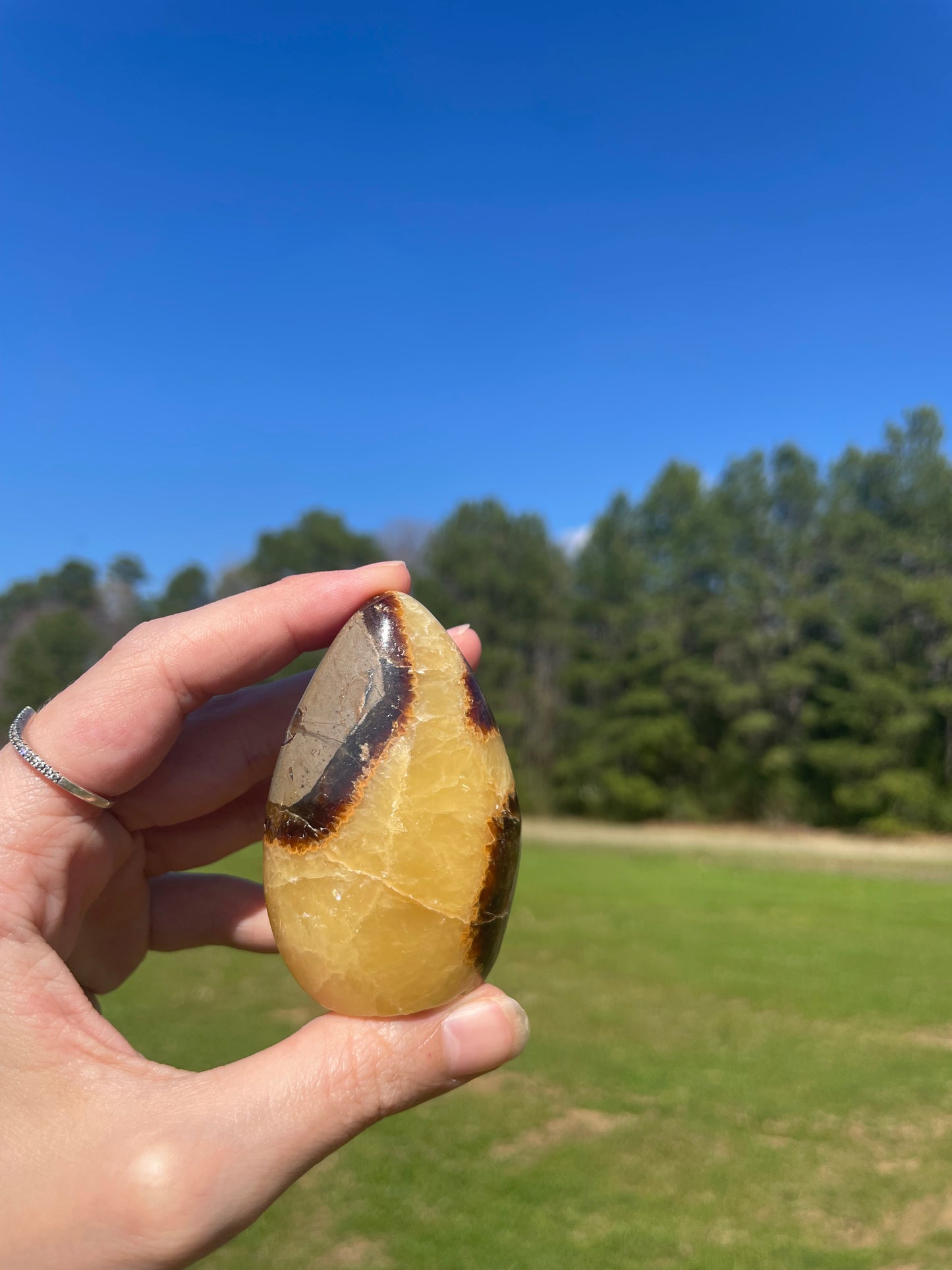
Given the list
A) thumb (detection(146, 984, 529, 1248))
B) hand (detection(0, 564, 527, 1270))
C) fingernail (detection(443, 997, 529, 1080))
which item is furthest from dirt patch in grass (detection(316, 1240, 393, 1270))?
fingernail (detection(443, 997, 529, 1080))

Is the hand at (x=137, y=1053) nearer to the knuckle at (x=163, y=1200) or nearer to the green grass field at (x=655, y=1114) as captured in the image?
the knuckle at (x=163, y=1200)

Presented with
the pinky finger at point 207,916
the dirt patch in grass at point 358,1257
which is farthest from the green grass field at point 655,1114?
the pinky finger at point 207,916

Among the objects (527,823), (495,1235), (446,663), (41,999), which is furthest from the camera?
(527,823)

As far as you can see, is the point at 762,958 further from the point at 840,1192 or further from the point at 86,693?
the point at 86,693

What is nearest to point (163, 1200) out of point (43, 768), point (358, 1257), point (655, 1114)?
point (43, 768)

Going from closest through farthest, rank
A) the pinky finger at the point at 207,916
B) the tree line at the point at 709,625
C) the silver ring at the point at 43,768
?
the silver ring at the point at 43,768 < the pinky finger at the point at 207,916 < the tree line at the point at 709,625

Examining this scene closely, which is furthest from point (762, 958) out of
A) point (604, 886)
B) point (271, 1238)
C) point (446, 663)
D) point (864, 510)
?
point (864, 510)

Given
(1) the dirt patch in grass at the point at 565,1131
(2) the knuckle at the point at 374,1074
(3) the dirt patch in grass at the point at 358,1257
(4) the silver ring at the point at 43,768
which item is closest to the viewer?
(2) the knuckle at the point at 374,1074
